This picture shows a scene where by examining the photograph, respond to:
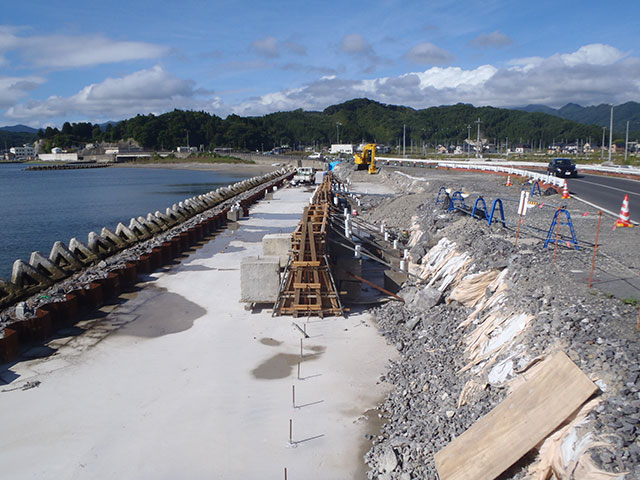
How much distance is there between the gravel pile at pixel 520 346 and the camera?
4.69 metres

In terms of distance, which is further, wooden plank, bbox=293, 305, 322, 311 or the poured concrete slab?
wooden plank, bbox=293, 305, 322, 311

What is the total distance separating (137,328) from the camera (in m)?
10.7

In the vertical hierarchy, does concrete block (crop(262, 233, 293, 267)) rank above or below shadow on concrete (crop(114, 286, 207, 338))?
above

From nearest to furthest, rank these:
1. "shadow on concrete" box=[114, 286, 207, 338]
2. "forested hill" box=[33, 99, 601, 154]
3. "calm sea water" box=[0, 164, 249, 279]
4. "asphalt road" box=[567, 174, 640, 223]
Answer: "shadow on concrete" box=[114, 286, 207, 338] → "asphalt road" box=[567, 174, 640, 223] → "calm sea water" box=[0, 164, 249, 279] → "forested hill" box=[33, 99, 601, 154]

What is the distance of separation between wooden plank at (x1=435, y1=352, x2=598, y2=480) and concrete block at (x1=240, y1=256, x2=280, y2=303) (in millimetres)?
6863

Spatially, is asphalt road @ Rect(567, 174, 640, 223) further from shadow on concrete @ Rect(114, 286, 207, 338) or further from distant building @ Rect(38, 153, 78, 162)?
distant building @ Rect(38, 153, 78, 162)

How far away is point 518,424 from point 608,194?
23.8 meters

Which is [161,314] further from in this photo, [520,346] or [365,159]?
[365,159]

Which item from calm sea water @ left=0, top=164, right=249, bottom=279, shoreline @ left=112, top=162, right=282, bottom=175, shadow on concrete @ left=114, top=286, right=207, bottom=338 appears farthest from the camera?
shoreline @ left=112, top=162, right=282, bottom=175

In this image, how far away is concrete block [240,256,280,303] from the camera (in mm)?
11562

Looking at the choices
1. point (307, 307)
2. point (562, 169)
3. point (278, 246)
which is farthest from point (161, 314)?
point (562, 169)

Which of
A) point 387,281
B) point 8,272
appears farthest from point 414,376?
point 8,272

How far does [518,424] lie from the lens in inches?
194

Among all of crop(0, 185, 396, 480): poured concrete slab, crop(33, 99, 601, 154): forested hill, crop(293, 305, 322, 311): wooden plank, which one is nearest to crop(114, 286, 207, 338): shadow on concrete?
crop(0, 185, 396, 480): poured concrete slab
